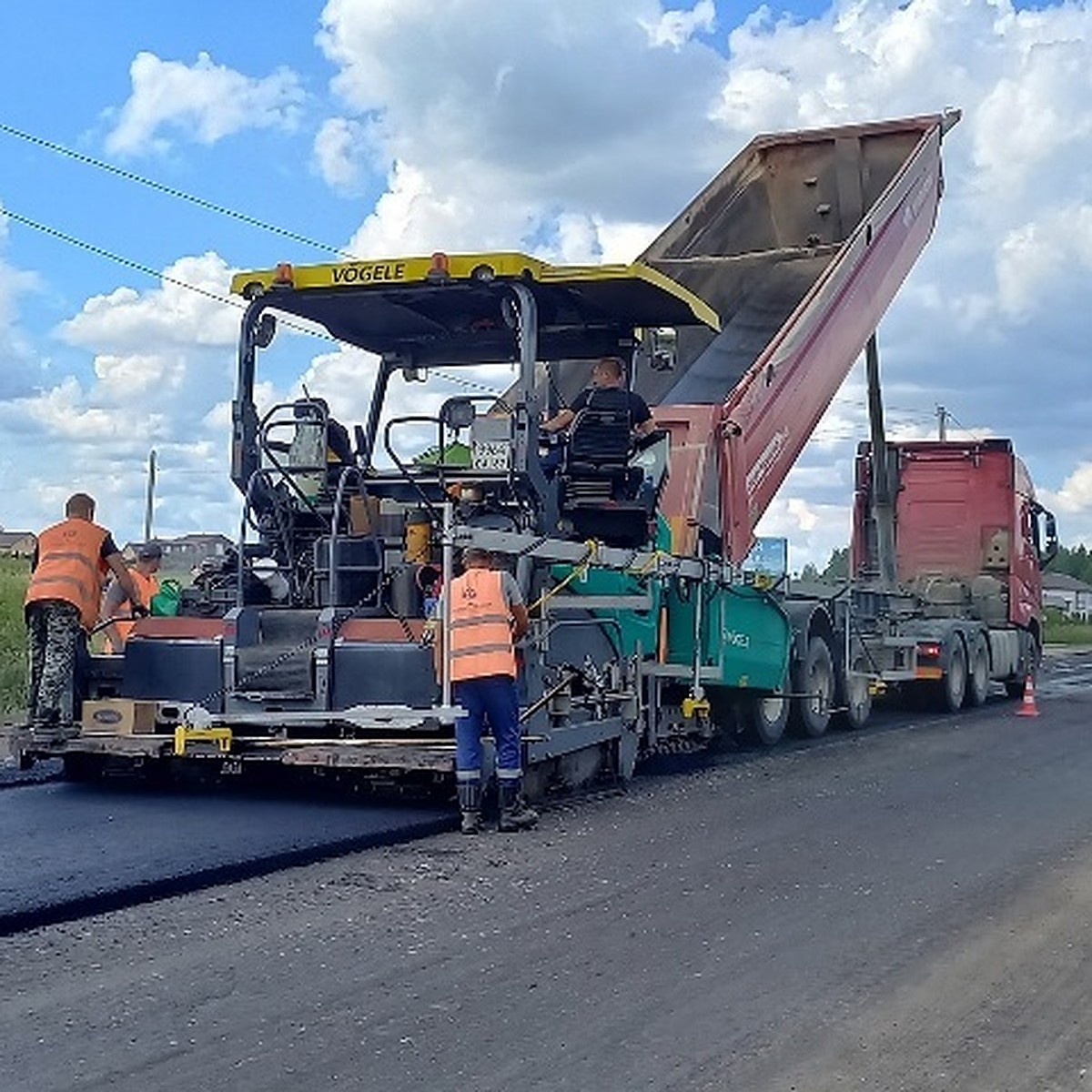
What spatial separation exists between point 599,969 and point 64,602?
440 centimetres

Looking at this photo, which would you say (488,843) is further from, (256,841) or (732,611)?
(732,611)

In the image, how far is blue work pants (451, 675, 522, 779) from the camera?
7410mm

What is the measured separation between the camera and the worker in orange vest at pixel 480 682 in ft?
24.4

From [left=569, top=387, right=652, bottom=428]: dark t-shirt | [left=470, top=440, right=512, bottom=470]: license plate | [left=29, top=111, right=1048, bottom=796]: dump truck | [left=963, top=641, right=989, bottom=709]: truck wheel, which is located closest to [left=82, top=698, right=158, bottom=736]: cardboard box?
[left=29, top=111, right=1048, bottom=796]: dump truck

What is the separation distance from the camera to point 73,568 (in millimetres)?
8648

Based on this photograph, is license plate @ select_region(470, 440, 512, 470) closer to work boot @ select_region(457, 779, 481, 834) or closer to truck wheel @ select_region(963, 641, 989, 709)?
work boot @ select_region(457, 779, 481, 834)

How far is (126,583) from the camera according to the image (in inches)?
340

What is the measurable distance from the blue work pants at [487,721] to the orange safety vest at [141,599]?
1986 millimetres

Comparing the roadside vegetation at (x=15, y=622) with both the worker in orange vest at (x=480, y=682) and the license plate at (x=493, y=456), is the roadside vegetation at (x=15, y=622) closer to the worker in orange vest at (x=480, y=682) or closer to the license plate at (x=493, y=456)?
the license plate at (x=493, y=456)

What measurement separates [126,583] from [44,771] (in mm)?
1308

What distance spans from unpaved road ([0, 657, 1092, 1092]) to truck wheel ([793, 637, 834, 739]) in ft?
14.6

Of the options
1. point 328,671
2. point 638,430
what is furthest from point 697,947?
point 638,430

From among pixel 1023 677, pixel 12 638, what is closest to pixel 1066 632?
pixel 1023 677

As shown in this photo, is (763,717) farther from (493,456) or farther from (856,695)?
(493,456)
